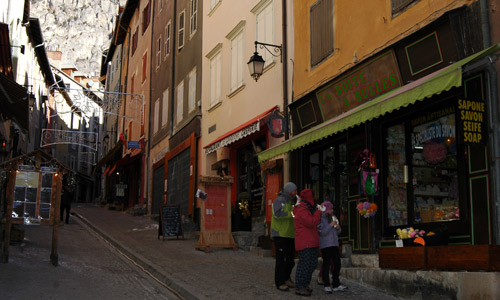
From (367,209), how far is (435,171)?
141 cm

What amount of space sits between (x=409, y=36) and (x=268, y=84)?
5840mm

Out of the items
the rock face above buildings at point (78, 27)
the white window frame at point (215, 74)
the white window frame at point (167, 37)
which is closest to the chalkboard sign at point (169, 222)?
the white window frame at point (215, 74)

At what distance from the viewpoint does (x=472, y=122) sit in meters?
7.21

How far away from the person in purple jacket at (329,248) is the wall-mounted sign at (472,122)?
234cm

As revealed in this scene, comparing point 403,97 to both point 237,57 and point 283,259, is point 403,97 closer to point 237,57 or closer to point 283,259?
point 283,259

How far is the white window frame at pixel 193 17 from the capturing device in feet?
70.6

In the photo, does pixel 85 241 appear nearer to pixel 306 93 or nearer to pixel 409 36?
pixel 306 93

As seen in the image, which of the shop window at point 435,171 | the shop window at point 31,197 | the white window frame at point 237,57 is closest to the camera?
the shop window at point 435,171

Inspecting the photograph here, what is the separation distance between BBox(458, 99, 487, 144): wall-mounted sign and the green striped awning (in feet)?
1.48

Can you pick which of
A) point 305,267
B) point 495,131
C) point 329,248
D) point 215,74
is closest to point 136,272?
point 305,267

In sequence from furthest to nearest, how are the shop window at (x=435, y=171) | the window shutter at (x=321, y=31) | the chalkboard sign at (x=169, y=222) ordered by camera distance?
the chalkboard sign at (x=169, y=222), the window shutter at (x=321, y=31), the shop window at (x=435, y=171)

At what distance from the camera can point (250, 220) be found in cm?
1556

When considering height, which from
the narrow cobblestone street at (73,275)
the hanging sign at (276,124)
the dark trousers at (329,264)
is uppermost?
the hanging sign at (276,124)

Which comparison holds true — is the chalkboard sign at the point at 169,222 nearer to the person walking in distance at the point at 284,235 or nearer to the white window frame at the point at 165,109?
Answer: the person walking in distance at the point at 284,235
